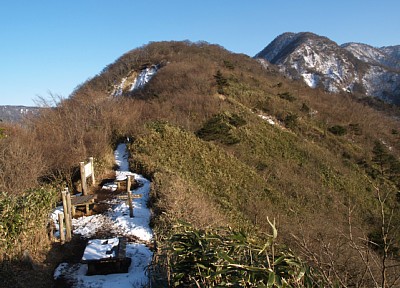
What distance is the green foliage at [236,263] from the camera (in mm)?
2330

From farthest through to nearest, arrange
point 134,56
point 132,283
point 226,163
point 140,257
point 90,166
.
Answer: point 134,56, point 226,163, point 90,166, point 140,257, point 132,283

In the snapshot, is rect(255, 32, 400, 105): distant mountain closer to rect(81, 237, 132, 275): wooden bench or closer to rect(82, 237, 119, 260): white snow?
rect(82, 237, 119, 260): white snow

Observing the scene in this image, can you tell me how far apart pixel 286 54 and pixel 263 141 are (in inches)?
4609

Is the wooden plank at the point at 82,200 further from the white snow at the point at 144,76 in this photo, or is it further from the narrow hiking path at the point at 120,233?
the white snow at the point at 144,76

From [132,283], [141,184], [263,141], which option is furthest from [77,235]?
[263,141]

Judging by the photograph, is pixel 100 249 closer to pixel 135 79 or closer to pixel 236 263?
pixel 236 263

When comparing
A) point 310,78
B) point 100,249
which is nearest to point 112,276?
point 100,249

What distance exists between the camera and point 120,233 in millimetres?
8180

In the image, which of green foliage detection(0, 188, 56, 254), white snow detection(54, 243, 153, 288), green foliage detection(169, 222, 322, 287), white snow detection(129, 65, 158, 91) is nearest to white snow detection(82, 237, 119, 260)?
white snow detection(54, 243, 153, 288)

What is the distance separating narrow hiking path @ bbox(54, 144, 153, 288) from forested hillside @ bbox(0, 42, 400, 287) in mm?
456

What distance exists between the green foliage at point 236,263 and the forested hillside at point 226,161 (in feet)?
0.23

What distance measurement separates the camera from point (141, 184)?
11867mm

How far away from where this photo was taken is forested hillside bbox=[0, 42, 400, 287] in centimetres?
707

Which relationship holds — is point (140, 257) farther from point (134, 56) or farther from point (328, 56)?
point (328, 56)
